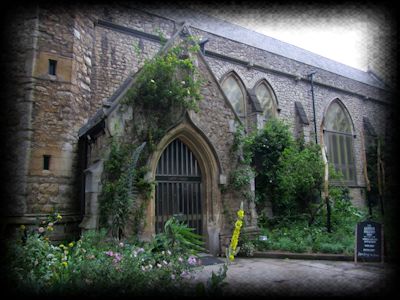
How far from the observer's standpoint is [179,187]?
26.0ft

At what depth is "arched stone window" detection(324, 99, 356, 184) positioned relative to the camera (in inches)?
716

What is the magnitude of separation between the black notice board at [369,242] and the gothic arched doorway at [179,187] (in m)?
3.76

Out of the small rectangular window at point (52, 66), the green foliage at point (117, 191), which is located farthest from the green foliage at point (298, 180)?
the small rectangular window at point (52, 66)

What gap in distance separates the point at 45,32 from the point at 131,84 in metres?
2.74

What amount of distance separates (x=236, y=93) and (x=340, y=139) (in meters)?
8.46

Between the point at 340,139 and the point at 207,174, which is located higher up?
the point at 340,139

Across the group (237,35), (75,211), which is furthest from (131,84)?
(237,35)

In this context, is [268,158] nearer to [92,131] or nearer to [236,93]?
[236,93]

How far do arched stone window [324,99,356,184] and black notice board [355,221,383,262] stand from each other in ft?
39.0

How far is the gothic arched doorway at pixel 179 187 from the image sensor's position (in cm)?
759

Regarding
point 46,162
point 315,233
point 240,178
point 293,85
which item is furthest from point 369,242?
point 293,85

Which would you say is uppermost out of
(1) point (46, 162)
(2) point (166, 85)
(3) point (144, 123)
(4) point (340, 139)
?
(4) point (340, 139)

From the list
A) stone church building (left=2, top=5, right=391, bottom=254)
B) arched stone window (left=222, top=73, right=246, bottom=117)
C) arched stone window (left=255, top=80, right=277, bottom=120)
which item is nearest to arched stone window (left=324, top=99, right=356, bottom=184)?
arched stone window (left=255, top=80, right=277, bottom=120)

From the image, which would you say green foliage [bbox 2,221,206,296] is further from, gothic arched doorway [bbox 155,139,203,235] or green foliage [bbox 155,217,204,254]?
gothic arched doorway [bbox 155,139,203,235]
